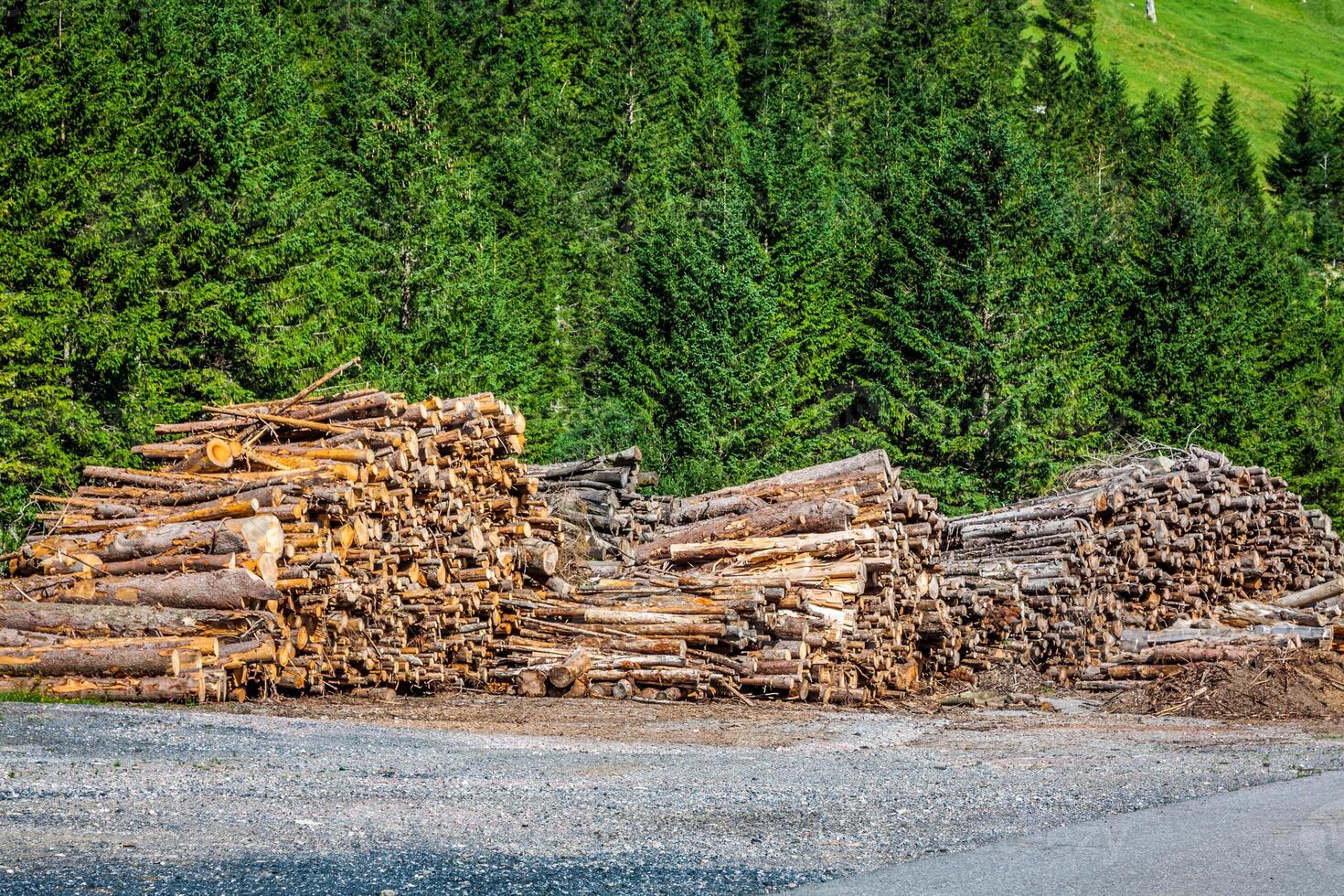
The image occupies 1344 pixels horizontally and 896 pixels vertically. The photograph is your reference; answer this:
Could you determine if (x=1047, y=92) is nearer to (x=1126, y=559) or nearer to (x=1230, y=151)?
(x=1230, y=151)

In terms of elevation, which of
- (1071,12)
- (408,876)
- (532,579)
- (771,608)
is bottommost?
(408,876)

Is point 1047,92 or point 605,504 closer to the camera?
point 605,504

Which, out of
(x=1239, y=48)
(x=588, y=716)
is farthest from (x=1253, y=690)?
(x=1239, y=48)

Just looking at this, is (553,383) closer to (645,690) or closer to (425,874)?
(645,690)

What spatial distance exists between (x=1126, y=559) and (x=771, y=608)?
317 inches

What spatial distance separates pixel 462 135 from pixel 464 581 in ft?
140

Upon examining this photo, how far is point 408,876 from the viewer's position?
21.9ft

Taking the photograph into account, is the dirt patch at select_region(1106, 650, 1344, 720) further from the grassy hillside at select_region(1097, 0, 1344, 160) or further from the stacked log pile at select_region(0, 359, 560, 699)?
the grassy hillside at select_region(1097, 0, 1344, 160)

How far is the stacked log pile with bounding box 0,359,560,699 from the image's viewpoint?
14023 mm

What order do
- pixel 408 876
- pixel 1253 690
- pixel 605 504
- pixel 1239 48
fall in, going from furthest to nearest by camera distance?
pixel 1239 48 < pixel 605 504 < pixel 1253 690 < pixel 408 876

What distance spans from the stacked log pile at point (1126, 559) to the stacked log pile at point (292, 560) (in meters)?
6.70

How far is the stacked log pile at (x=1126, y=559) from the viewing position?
20297 mm

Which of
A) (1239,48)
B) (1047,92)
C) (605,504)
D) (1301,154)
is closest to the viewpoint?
(605,504)

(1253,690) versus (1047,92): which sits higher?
(1047,92)
